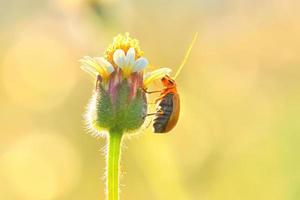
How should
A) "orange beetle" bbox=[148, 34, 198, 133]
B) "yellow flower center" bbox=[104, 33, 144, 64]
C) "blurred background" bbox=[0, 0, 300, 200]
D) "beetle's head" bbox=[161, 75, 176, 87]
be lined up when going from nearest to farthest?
"yellow flower center" bbox=[104, 33, 144, 64], "orange beetle" bbox=[148, 34, 198, 133], "beetle's head" bbox=[161, 75, 176, 87], "blurred background" bbox=[0, 0, 300, 200]

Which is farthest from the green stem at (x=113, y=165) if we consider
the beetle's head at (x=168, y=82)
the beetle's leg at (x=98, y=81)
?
the beetle's head at (x=168, y=82)

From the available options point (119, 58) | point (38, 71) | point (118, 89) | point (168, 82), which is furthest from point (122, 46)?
point (38, 71)

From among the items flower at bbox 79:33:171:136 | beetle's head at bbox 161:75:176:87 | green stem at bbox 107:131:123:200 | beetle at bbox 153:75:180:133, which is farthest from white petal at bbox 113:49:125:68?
beetle's head at bbox 161:75:176:87

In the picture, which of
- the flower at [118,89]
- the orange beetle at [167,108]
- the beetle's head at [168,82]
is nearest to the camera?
the flower at [118,89]

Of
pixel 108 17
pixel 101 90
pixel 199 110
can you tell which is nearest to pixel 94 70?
pixel 101 90

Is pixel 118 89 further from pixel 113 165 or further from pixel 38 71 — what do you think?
pixel 38 71

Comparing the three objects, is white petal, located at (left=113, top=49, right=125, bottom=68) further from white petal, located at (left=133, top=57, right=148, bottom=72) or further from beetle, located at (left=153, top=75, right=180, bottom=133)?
beetle, located at (left=153, top=75, right=180, bottom=133)

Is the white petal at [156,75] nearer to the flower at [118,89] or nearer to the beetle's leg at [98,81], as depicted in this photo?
the flower at [118,89]
